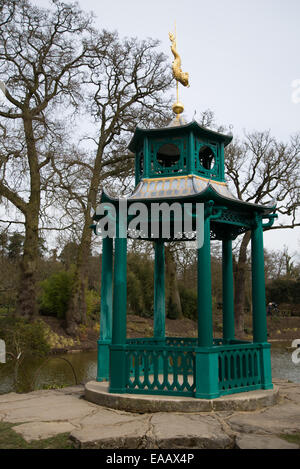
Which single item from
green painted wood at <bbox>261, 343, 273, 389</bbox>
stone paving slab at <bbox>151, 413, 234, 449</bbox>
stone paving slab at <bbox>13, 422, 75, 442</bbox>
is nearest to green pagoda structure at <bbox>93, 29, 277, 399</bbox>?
green painted wood at <bbox>261, 343, 273, 389</bbox>

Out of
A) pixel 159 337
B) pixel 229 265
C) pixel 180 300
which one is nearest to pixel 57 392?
pixel 159 337

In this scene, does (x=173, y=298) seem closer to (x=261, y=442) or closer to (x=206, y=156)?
(x=206, y=156)

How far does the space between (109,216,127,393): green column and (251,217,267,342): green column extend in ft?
8.18

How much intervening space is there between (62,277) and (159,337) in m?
13.9

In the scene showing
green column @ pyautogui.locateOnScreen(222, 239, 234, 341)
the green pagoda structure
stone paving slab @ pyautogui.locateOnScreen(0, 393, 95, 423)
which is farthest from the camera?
green column @ pyautogui.locateOnScreen(222, 239, 234, 341)

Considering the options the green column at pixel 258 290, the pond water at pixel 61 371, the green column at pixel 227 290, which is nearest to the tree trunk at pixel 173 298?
the pond water at pixel 61 371

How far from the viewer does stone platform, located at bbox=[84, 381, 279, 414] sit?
6.34 metres

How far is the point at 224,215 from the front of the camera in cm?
772

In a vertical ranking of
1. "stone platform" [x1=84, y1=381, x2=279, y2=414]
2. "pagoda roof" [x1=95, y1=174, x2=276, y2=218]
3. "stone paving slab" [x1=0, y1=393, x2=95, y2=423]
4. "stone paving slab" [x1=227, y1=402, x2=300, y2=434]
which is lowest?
"stone paving slab" [x1=0, y1=393, x2=95, y2=423]

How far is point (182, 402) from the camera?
6344 millimetres

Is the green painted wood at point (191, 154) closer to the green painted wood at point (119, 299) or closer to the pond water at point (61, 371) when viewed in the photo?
the green painted wood at point (119, 299)

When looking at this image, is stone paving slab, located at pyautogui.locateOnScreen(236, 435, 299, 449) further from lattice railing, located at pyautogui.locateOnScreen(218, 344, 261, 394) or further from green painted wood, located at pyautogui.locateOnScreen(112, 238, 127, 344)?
green painted wood, located at pyautogui.locateOnScreen(112, 238, 127, 344)

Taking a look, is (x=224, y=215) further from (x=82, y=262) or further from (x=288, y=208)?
(x=288, y=208)

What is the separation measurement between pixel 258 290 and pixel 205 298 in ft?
4.80
